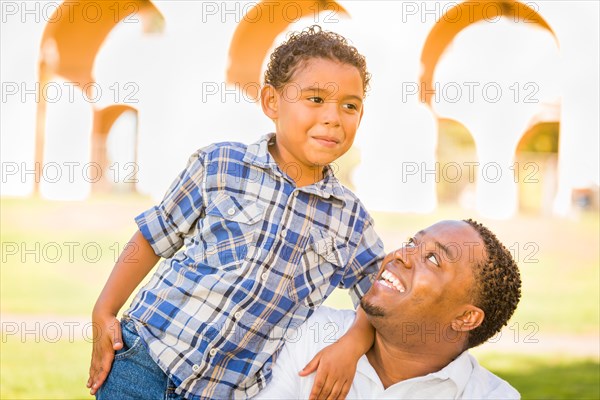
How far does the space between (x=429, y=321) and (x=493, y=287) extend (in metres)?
0.27

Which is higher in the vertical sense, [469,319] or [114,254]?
[469,319]

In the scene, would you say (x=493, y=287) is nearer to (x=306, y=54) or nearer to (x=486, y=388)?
(x=486, y=388)

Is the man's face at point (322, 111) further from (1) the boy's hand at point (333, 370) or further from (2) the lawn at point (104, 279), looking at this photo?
(2) the lawn at point (104, 279)

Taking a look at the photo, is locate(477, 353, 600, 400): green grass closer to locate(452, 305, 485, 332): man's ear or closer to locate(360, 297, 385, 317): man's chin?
locate(452, 305, 485, 332): man's ear

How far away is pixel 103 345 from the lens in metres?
2.75

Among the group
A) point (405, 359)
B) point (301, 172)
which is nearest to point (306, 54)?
point (301, 172)

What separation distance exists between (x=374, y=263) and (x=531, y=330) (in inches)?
212

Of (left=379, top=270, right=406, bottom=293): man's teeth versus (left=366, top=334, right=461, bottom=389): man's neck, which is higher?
(left=379, top=270, right=406, bottom=293): man's teeth

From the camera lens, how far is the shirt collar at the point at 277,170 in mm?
2881

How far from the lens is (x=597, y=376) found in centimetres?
611

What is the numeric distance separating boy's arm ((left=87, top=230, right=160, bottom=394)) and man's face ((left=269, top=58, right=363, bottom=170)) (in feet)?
2.35

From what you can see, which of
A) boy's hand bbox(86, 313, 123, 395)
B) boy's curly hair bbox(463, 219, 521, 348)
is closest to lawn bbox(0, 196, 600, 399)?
boy's hand bbox(86, 313, 123, 395)

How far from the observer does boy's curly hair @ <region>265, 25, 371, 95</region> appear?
2.93m

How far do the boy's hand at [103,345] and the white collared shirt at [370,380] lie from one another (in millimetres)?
567
